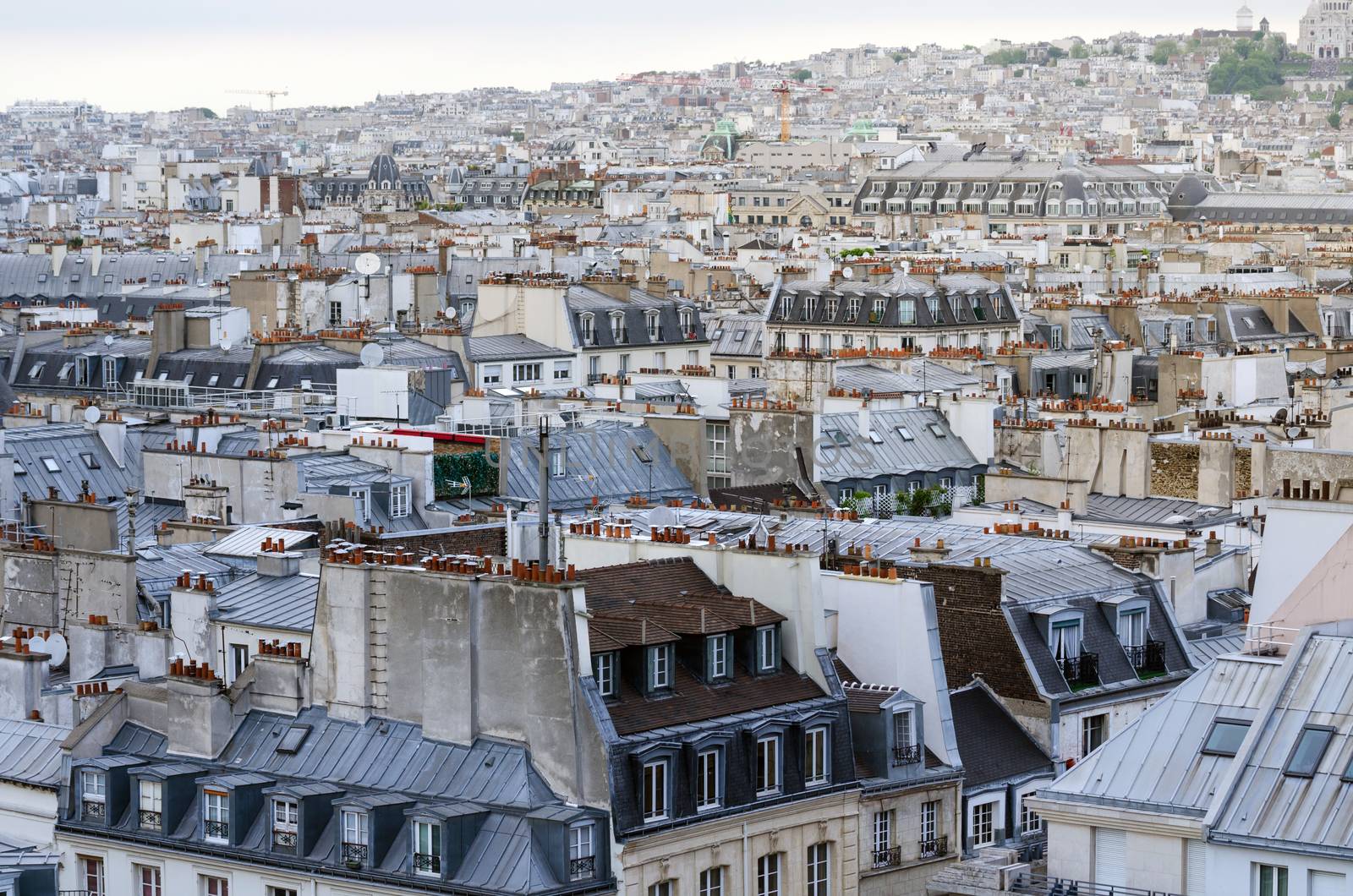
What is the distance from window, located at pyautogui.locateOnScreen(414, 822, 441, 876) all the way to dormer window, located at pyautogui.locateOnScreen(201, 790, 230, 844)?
6.45 ft

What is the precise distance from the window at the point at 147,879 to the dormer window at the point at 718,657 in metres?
5.09

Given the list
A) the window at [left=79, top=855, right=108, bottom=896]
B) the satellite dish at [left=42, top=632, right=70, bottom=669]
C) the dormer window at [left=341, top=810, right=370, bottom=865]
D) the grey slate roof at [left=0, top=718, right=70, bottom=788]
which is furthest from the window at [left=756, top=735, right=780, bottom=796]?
the satellite dish at [left=42, top=632, right=70, bottom=669]

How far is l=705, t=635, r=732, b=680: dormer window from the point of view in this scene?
27594mm

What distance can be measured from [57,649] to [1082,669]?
402 inches

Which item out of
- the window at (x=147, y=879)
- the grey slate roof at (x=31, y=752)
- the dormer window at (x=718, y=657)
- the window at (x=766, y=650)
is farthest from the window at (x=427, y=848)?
the grey slate roof at (x=31, y=752)

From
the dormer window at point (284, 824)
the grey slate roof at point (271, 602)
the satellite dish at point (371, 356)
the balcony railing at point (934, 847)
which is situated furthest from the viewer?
the satellite dish at point (371, 356)

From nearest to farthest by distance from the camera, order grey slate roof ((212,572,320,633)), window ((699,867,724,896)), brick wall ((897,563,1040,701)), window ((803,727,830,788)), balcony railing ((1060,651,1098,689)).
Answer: window ((699,867,724,896))
window ((803,727,830,788))
grey slate roof ((212,572,320,633))
brick wall ((897,563,1040,701))
balcony railing ((1060,651,1098,689))

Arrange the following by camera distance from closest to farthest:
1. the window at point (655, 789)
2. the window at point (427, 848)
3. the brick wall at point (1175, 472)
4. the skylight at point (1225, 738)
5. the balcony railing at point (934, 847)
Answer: the skylight at point (1225, 738), the window at point (427, 848), the window at point (655, 789), the balcony railing at point (934, 847), the brick wall at point (1175, 472)

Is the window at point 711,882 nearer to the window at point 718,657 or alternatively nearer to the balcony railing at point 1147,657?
the window at point 718,657

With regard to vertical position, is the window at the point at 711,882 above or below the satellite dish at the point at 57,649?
below

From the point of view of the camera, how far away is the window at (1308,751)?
23.0 meters

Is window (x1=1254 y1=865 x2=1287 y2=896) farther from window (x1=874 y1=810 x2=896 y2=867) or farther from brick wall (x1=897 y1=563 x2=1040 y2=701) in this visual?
brick wall (x1=897 y1=563 x2=1040 y2=701)

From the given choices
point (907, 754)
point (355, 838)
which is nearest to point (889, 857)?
point (907, 754)

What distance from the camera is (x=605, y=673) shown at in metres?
26.5
